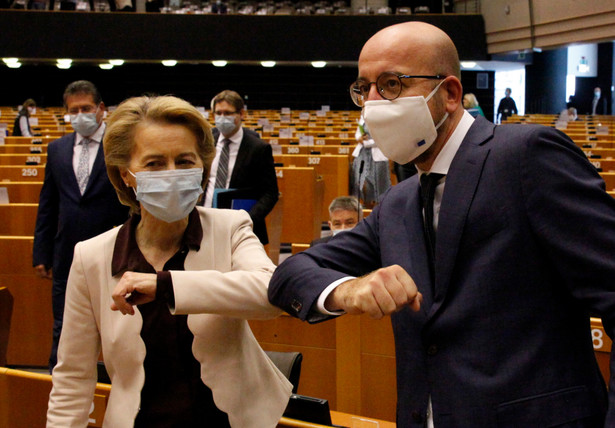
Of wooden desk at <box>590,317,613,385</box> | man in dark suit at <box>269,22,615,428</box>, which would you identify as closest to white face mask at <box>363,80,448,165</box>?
man in dark suit at <box>269,22,615,428</box>

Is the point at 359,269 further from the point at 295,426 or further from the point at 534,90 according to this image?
the point at 534,90

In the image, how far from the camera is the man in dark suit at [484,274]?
125cm

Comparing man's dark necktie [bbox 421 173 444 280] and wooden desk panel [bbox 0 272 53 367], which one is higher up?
man's dark necktie [bbox 421 173 444 280]

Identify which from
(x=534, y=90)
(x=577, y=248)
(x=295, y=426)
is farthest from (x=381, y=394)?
(x=534, y=90)

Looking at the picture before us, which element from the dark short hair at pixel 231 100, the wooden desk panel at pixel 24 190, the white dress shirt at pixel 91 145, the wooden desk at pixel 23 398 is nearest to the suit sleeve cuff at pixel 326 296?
the wooden desk at pixel 23 398

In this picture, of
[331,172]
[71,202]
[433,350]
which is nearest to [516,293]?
[433,350]

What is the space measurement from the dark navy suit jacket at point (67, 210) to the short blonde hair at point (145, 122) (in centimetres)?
208

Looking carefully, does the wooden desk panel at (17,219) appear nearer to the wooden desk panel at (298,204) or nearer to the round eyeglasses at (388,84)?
the wooden desk panel at (298,204)

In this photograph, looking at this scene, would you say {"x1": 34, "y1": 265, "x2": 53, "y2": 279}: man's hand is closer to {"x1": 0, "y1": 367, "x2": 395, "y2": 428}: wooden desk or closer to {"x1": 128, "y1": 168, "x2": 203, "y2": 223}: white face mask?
{"x1": 0, "y1": 367, "x2": 395, "y2": 428}: wooden desk

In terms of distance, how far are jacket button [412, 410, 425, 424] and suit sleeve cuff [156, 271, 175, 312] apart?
1.74ft

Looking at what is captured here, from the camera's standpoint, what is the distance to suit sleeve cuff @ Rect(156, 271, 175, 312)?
58.0 inches

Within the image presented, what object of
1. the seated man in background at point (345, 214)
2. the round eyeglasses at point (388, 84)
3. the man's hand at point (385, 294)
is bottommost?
the seated man in background at point (345, 214)

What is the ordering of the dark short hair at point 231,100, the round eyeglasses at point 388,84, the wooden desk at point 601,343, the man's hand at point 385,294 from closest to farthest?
the man's hand at point 385,294 < the round eyeglasses at point 388,84 < the wooden desk at point 601,343 < the dark short hair at point 231,100

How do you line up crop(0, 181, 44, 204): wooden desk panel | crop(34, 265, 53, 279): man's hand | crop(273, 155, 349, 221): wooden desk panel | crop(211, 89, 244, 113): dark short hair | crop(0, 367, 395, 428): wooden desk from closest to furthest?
1. crop(0, 367, 395, 428): wooden desk
2. crop(34, 265, 53, 279): man's hand
3. crop(211, 89, 244, 113): dark short hair
4. crop(0, 181, 44, 204): wooden desk panel
5. crop(273, 155, 349, 221): wooden desk panel
